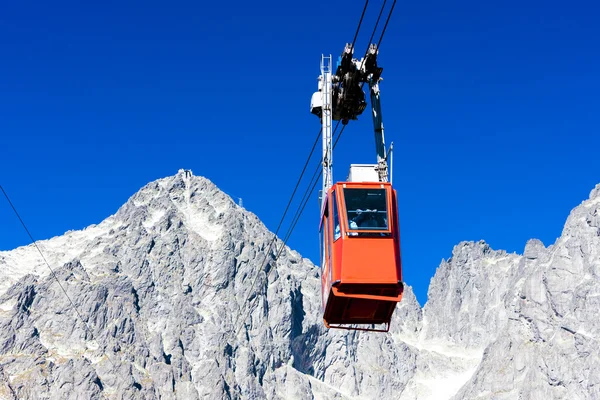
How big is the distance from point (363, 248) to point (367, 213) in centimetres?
122

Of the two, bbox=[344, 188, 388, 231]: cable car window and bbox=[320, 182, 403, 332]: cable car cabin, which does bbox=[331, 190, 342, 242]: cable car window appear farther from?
bbox=[344, 188, 388, 231]: cable car window

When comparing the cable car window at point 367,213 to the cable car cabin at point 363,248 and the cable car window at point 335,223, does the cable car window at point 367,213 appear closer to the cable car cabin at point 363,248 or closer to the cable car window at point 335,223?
the cable car cabin at point 363,248

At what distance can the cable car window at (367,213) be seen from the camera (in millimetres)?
24859

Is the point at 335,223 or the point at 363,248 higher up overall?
the point at 335,223

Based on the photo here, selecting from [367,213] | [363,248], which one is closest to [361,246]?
[363,248]

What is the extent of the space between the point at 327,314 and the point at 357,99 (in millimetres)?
9058

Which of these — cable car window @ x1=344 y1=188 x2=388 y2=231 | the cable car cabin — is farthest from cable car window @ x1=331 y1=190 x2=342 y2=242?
cable car window @ x1=344 y1=188 x2=388 y2=231

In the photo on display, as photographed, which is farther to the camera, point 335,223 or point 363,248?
point 335,223

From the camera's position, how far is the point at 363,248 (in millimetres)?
24484

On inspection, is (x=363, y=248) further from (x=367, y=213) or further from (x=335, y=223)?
(x=335, y=223)

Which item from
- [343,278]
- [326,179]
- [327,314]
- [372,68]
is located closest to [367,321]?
[327,314]

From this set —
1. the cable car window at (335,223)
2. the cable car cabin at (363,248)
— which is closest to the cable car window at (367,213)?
the cable car cabin at (363,248)

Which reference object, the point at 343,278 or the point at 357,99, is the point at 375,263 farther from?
the point at 357,99

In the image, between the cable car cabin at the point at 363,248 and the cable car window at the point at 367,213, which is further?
the cable car window at the point at 367,213
